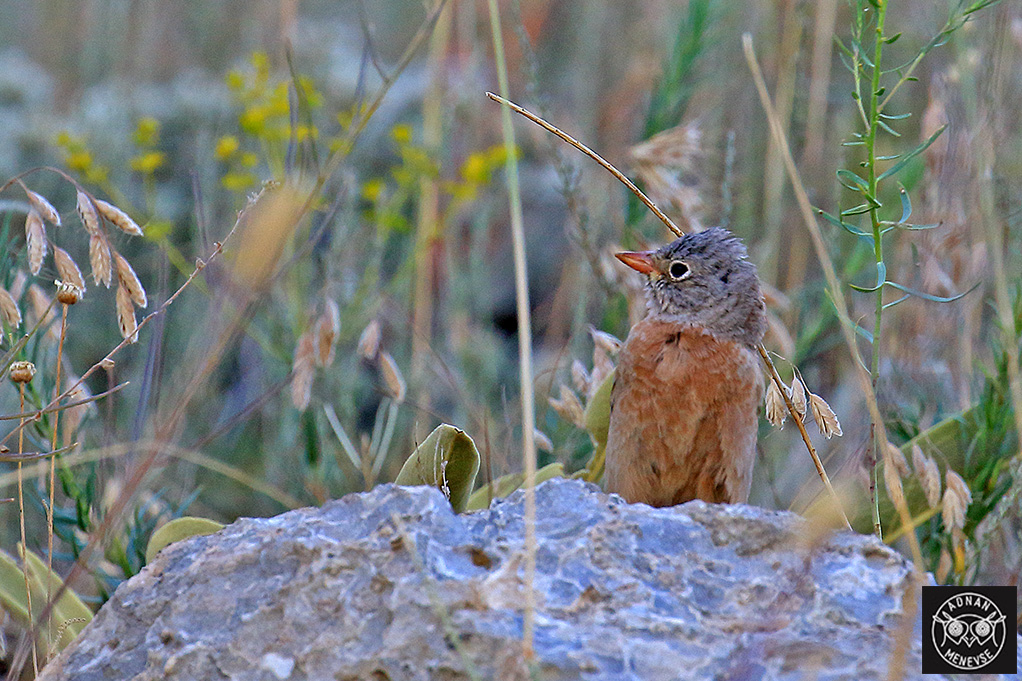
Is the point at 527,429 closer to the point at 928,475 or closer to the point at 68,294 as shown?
the point at 68,294

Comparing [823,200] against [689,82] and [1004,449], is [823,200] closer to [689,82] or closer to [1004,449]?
[689,82]

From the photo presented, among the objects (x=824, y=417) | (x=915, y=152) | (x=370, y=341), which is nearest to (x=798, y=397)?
(x=824, y=417)

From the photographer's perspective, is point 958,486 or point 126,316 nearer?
point 126,316

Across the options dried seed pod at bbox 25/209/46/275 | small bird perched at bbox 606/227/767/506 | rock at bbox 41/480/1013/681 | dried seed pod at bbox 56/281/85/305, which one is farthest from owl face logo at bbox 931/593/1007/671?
dried seed pod at bbox 25/209/46/275

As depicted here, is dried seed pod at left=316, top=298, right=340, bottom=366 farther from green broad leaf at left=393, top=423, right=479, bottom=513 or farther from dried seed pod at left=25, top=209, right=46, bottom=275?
dried seed pod at left=25, top=209, right=46, bottom=275

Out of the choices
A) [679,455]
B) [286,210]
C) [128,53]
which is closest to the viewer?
[286,210]

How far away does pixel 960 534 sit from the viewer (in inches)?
105

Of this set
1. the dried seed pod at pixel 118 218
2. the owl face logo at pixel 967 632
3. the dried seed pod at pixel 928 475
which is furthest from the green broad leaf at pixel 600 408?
the dried seed pod at pixel 118 218

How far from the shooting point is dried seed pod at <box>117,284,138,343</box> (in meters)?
2.24

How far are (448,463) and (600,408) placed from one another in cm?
74

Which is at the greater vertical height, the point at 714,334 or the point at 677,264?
the point at 677,264

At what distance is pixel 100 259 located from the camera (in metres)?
2.22

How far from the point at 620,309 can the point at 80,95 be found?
154 inches

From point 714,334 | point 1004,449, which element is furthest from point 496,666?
point 1004,449
